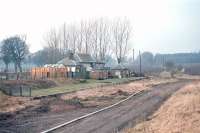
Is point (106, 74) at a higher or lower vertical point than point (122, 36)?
lower

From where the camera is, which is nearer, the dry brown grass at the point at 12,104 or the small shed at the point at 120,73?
the dry brown grass at the point at 12,104

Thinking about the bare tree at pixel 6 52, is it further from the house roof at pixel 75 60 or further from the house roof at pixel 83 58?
the house roof at pixel 83 58

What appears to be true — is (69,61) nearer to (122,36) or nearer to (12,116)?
(122,36)

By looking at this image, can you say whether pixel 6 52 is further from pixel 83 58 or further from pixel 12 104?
pixel 12 104

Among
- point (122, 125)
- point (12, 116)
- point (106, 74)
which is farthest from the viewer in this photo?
point (106, 74)

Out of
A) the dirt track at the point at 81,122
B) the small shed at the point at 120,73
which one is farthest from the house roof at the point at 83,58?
the dirt track at the point at 81,122

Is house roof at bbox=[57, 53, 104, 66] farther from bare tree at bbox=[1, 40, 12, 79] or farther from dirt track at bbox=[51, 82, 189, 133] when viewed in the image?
dirt track at bbox=[51, 82, 189, 133]

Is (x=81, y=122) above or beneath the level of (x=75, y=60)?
beneath

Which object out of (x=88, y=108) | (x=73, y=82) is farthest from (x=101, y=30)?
(x=88, y=108)

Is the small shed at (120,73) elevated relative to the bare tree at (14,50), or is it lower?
lower

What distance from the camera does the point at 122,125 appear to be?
66.4 feet

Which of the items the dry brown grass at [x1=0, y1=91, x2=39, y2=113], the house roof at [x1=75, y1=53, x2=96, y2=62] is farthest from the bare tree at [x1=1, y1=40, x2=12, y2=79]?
the dry brown grass at [x1=0, y1=91, x2=39, y2=113]

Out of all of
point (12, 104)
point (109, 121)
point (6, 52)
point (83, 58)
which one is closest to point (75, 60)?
point (83, 58)

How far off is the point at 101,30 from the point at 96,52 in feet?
21.3
